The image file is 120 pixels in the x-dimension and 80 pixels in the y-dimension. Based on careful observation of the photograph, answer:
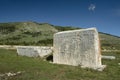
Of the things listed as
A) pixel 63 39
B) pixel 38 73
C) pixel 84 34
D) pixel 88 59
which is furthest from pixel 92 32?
pixel 38 73

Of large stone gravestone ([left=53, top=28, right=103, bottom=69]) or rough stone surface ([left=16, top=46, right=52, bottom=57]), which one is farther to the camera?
rough stone surface ([left=16, top=46, right=52, bottom=57])

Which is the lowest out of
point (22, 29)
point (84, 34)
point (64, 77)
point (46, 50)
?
point (64, 77)

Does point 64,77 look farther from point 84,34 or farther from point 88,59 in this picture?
point 84,34

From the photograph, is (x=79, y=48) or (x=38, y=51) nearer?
(x=79, y=48)

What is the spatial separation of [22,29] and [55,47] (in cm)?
12881

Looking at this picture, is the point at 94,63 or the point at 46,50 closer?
the point at 94,63

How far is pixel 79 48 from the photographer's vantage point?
19.0 m

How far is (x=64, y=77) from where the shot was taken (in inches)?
555

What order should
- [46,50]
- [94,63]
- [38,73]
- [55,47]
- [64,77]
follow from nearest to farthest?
[64,77] → [38,73] → [94,63] → [55,47] → [46,50]

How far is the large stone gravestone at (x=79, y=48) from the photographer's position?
17.5 metres

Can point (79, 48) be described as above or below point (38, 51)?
above

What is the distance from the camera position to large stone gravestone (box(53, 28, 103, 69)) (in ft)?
57.5

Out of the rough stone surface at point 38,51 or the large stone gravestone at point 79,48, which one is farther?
the rough stone surface at point 38,51

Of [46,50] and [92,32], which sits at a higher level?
[92,32]
